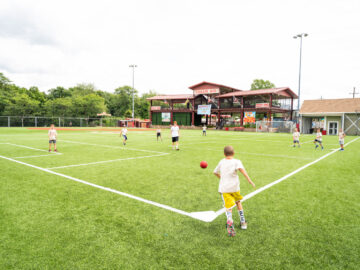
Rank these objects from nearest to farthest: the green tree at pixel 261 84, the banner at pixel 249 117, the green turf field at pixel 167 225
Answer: the green turf field at pixel 167 225, the banner at pixel 249 117, the green tree at pixel 261 84

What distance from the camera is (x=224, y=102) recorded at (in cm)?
5469

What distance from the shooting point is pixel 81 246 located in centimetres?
327

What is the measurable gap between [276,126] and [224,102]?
1487cm

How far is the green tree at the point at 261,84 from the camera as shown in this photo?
6962cm

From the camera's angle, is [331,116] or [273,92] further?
[273,92]

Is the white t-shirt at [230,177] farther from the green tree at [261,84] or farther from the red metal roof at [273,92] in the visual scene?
the green tree at [261,84]

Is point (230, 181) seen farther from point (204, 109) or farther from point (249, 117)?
point (204, 109)

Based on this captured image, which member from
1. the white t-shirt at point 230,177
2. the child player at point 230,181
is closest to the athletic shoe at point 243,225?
the child player at point 230,181

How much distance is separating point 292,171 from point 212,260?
6.61m

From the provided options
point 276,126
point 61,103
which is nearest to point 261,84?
point 276,126

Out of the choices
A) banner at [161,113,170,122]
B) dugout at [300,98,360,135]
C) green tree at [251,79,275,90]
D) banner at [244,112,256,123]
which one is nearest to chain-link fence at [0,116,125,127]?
banner at [161,113,170,122]

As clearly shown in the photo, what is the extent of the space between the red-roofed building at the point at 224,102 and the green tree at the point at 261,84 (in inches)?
636

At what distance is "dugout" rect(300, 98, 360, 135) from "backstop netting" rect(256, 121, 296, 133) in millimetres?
2469

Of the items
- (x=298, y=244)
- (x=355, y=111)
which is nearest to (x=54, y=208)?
(x=298, y=244)
